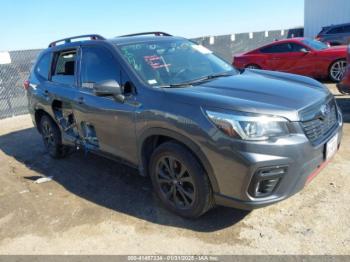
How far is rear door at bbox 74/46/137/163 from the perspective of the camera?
3.72m

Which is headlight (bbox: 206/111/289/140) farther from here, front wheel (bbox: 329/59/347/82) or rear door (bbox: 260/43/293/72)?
rear door (bbox: 260/43/293/72)

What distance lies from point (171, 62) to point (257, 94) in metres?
1.20

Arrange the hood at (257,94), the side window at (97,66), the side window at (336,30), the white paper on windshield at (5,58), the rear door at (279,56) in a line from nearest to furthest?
the hood at (257,94) < the side window at (97,66) < the white paper on windshield at (5,58) < the rear door at (279,56) < the side window at (336,30)

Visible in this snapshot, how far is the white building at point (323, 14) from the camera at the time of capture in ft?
74.3

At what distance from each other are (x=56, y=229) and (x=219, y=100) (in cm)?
217

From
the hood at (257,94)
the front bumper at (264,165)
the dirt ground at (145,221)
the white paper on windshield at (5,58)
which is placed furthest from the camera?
the white paper on windshield at (5,58)

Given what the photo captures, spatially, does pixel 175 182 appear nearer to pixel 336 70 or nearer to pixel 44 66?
pixel 44 66

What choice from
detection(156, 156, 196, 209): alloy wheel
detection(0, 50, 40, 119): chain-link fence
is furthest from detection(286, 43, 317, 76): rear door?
detection(0, 50, 40, 119): chain-link fence

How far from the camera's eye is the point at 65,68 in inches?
192

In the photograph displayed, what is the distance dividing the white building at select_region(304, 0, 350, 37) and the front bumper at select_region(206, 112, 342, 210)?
75.2 ft

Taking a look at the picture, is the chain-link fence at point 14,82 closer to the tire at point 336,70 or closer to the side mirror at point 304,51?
the side mirror at point 304,51

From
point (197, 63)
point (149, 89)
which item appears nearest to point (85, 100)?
point (149, 89)

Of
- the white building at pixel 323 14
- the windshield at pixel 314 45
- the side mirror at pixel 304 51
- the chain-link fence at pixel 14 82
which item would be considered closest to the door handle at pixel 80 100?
the chain-link fence at pixel 14 82

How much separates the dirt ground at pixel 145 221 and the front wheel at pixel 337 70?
496 cm
